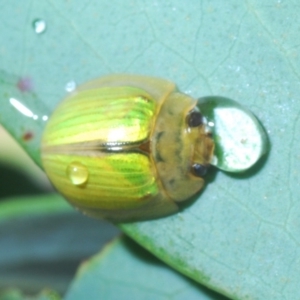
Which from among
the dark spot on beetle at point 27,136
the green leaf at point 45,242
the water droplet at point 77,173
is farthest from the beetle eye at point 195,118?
the green leaf at point 45,242

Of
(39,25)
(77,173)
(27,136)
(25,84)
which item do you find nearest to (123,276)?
(77,173)

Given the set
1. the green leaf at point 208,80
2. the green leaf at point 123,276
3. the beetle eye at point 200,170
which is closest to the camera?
the green leaf at point 208,80

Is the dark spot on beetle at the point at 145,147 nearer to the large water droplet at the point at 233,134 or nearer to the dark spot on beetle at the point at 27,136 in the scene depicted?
the large water droplet at the point at 233,134

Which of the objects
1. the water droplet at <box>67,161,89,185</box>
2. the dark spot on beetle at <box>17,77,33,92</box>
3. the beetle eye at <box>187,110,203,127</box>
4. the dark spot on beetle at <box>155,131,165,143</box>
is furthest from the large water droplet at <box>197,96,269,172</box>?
the dark spot on beetle at <box>17,77,33,92</box>

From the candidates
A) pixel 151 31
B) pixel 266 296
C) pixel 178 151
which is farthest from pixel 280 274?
pixel 151 31

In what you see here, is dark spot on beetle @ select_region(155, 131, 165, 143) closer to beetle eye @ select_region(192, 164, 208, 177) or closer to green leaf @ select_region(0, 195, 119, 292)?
beetle eye @ select_region(192, 164, 208, 177)

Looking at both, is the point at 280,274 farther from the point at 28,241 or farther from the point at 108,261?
the point at 28,241

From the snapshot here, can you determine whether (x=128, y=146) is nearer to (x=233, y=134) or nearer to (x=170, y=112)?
(x=170, y=112)
